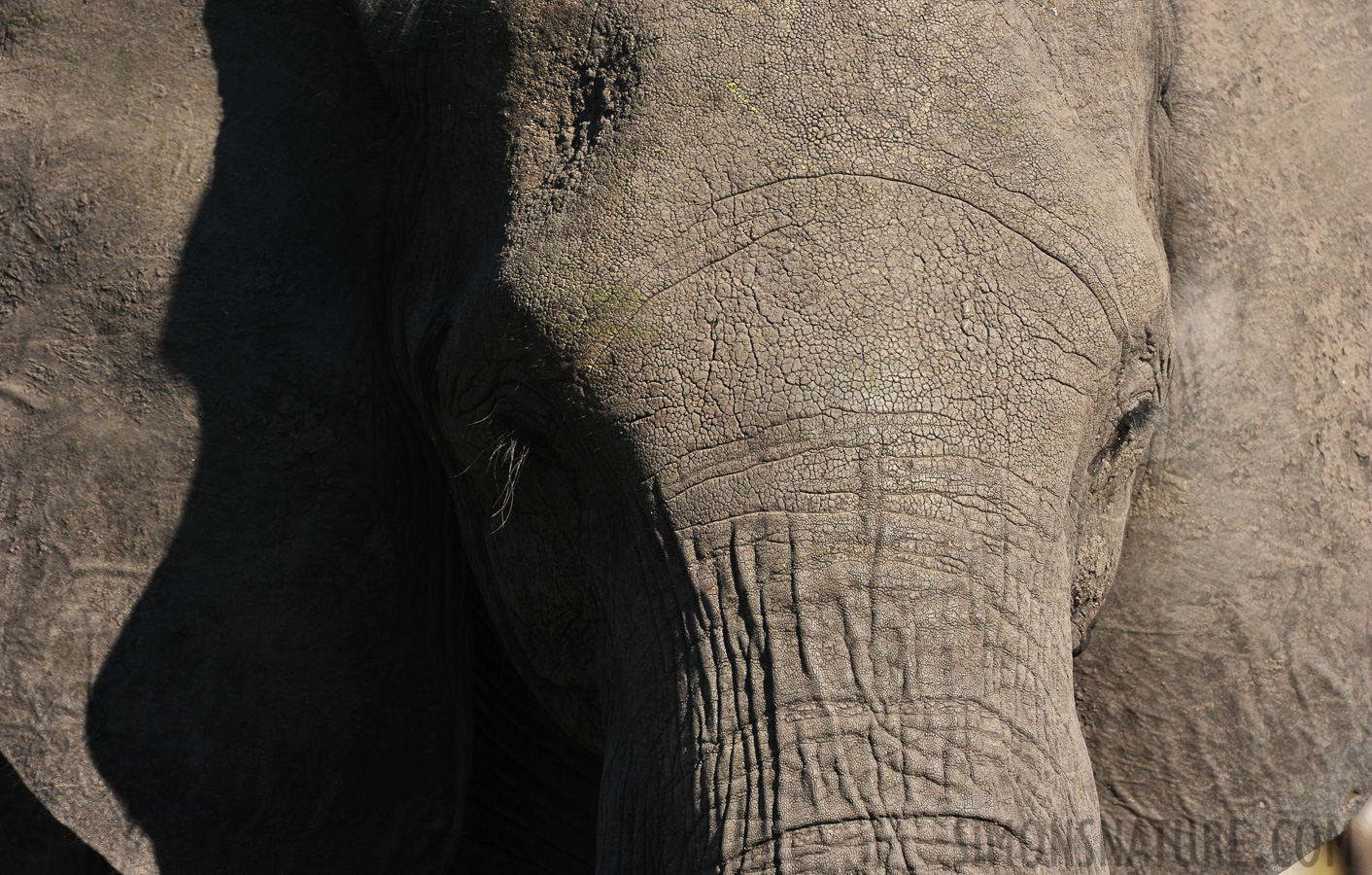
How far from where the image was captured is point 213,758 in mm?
2066

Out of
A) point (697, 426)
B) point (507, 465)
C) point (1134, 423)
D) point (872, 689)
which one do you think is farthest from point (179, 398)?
point (1134, 423)

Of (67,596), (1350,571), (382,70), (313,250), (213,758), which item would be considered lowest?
(213,758)

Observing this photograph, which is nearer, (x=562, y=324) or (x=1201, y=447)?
(x=562, y=324)

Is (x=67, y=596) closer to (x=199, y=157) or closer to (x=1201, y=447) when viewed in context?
(x=199, y=157)

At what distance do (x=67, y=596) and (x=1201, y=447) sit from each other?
1560 mm

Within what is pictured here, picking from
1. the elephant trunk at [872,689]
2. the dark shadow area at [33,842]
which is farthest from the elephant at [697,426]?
the dark shadow area at [33,842]

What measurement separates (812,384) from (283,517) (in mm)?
864

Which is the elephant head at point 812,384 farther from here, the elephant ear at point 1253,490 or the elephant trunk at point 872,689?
the elephant ear at point 1253,490

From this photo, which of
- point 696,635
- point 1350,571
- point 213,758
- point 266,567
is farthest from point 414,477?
Result: point 1350,571

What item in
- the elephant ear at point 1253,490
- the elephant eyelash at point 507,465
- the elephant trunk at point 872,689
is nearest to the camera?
the elephant trunk at point 872,689

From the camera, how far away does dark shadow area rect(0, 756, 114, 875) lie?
2.34 m

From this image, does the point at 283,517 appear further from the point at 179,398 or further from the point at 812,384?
the point at 812,384

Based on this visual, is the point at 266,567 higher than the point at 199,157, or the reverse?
the point at 199,157

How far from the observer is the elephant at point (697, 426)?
1520mm
